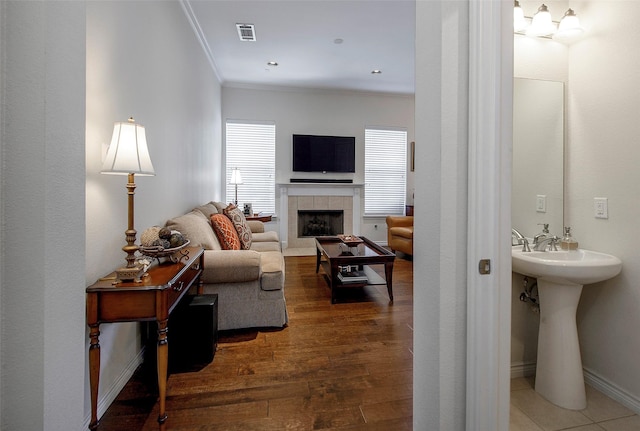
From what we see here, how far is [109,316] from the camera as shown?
1494 mm

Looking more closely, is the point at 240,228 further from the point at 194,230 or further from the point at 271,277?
the point at 271,277

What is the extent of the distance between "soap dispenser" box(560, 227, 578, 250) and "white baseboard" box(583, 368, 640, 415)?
79 cm

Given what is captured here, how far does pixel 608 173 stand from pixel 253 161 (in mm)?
5204

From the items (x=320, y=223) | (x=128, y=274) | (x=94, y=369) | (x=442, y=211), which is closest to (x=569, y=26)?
(x=442, y=211)

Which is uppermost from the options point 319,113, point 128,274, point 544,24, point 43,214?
point 319,113

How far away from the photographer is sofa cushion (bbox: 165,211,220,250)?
2.45m

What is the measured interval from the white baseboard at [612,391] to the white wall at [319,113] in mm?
4632

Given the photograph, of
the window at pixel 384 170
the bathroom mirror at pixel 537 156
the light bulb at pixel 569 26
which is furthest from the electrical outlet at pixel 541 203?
the window at pixel 384 170

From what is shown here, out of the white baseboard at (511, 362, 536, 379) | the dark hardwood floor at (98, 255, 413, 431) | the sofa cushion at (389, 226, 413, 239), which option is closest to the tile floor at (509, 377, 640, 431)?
the white baseboard at (511, 362, 536, 379)

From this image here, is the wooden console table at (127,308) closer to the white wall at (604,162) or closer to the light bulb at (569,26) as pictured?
the white wall at (604,162)

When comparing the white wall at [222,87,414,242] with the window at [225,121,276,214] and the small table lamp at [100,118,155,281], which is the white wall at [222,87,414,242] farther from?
the small table lamp at [100,118,155,281]

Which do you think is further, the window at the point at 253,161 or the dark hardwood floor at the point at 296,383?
the window at the point at 253,161

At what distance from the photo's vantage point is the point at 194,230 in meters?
2.55

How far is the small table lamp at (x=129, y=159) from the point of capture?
4.86 ft
